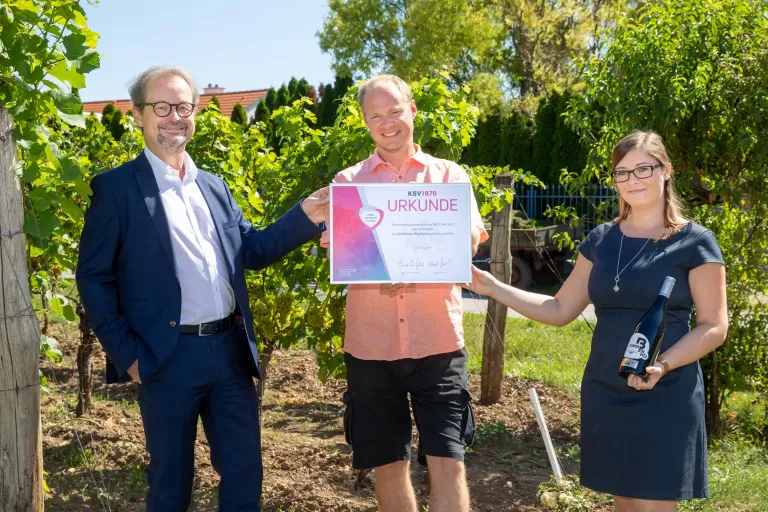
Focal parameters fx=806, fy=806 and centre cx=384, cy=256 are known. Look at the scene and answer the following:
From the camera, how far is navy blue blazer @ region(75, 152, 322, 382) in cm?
290

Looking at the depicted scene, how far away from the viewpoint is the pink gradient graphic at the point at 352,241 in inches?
123

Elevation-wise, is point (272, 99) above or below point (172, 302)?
above

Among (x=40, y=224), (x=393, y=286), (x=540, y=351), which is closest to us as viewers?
(x=40, y=224)

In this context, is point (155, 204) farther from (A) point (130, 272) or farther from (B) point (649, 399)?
(B) point (649, 399)

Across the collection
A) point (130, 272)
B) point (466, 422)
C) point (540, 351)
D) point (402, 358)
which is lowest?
point (540, 351)

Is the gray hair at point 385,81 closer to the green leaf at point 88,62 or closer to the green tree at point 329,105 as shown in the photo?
the green leaf at point 88,62

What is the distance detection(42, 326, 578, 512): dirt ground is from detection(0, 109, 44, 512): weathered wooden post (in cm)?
80

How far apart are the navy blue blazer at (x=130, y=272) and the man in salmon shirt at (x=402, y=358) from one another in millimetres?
830

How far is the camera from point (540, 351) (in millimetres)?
8523

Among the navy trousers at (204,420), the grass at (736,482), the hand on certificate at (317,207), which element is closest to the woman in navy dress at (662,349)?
the hand on certificate at (317,207)

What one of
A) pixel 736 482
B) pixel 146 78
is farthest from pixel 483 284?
pixel 736 482

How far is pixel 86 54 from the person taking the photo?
2965 millimetres

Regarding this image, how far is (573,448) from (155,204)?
354 centimetres

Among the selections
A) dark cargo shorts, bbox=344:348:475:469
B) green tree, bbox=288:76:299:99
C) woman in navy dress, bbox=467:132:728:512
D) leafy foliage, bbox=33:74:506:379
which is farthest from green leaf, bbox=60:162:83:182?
green tree, bbox=288:76:299:99
